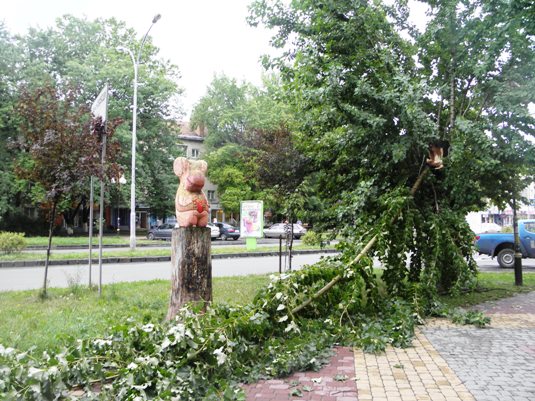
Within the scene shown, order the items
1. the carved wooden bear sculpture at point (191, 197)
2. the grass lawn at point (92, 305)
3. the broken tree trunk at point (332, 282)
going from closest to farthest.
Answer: the grass lawn at point (92, 305) → the broken tree trunk at point (332, 282) → the carved wooden bear sculpture at point (191, 197)

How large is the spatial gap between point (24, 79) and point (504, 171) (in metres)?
31.5

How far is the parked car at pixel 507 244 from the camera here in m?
16.7

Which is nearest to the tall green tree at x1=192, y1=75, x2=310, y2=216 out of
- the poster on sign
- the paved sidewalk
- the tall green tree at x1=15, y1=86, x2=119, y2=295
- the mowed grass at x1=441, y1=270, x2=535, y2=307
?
the poster on sign

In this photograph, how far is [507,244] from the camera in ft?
56.3

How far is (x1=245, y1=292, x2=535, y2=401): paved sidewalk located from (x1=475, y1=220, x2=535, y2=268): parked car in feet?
37.5

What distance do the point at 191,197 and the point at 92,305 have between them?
2673mm

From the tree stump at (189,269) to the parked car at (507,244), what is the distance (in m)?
13.1

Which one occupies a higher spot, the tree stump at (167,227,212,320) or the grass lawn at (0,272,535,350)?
the tree stump at (167,227,212,320)

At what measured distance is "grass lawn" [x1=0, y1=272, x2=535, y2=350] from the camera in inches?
234

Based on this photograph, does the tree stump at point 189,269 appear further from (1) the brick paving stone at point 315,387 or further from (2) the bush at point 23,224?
(2) the bush at point 23,224

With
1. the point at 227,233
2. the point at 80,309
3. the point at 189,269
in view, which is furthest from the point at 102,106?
the point at 227,233

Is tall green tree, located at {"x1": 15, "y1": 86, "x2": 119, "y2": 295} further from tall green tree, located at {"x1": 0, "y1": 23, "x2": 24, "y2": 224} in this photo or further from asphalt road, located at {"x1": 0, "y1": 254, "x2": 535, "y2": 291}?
tall green tree, located at {"x1": 0, "y1": 23, "x2": 24, "y2": 224}

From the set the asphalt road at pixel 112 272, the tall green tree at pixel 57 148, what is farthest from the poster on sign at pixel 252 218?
the tall green tree at pixel 57 148

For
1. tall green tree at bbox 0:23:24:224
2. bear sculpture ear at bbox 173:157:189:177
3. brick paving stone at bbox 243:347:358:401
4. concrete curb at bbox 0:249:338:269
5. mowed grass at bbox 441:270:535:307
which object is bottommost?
brick paving stone at bbox 243:347:358:401
